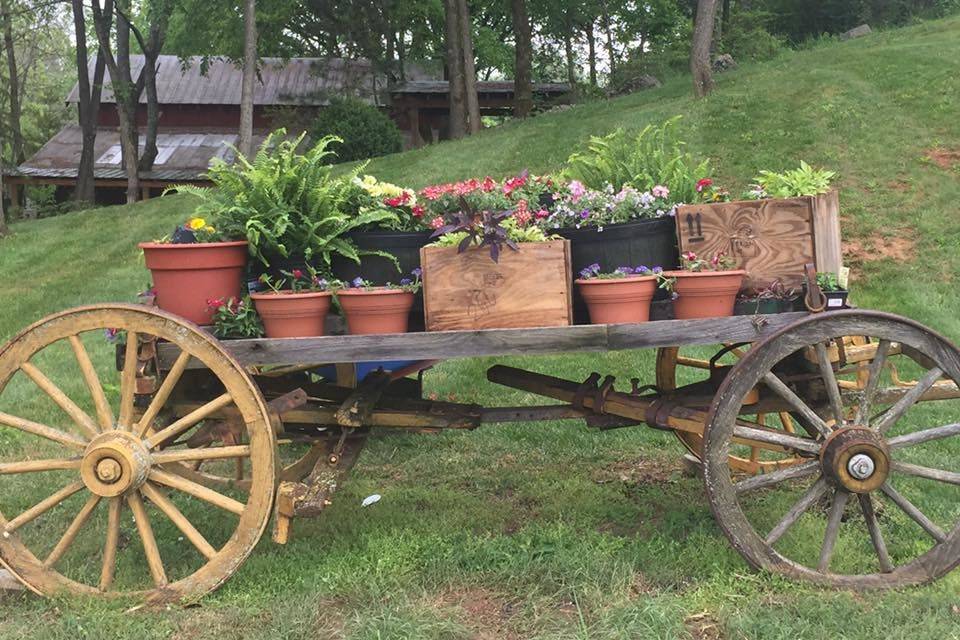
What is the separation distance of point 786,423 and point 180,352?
11.2 feet

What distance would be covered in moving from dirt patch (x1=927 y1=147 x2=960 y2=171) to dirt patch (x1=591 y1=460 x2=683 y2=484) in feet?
29.8

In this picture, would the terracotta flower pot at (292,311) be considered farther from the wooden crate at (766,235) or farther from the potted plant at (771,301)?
the potted plant at (771,301)

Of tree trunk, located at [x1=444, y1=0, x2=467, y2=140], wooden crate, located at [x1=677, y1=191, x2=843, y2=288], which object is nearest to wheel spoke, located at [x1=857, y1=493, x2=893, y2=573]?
wooden crate, located at [x1=677, y1=191, x2=843, y2=288]

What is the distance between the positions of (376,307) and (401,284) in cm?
20

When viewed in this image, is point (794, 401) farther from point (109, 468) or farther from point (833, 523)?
point (109, 468)

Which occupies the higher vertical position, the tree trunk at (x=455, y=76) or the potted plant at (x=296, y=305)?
the tree trunk at (x=455, y=76)

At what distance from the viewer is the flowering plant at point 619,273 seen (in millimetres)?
3316

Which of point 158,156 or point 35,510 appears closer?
point 35,510

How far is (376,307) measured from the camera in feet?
10.7

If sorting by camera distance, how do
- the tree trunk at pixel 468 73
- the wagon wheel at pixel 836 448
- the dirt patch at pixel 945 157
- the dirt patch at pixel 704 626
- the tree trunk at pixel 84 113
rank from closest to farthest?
the dirt patch at pixel 704 626, the wagon wheel at pixel 836 448, the dirt patch at pixel 945 157, the tree trunk at pixel 468 73, the tree trunk at pixel 84 113

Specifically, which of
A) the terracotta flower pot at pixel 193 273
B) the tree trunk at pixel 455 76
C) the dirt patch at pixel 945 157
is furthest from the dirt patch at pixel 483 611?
the tree trunk at pixel 455 76

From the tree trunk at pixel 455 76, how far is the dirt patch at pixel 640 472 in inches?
635

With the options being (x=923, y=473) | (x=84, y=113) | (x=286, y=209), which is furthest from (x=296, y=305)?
(x=84, y=113)

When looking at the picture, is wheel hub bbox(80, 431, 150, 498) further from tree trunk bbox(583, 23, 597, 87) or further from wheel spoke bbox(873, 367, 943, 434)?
tree trunk bbox(583, 23, 597, 87)
